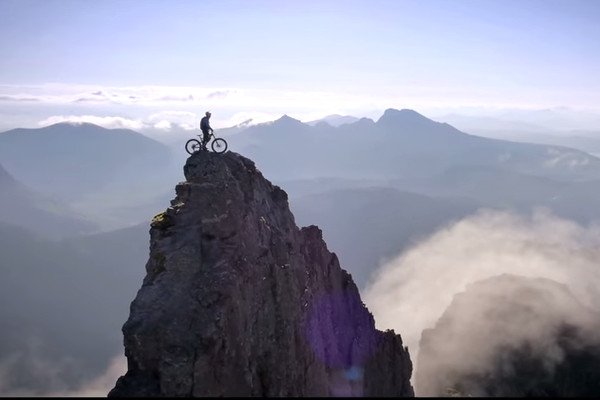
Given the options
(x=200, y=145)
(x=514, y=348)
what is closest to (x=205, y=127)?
(x=200, y=145)

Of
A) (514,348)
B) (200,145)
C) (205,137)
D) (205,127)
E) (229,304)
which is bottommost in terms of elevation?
(514,348)

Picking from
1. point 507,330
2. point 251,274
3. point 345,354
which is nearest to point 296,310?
point 251,274

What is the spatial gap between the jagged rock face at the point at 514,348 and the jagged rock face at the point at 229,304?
56.0 meters

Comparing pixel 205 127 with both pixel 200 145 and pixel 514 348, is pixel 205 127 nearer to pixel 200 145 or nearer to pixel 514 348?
pixel 200 145

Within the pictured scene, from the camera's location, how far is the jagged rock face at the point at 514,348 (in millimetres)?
89750

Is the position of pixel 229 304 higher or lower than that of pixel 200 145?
lower

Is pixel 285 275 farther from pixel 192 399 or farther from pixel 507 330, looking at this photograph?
pixel 507 330

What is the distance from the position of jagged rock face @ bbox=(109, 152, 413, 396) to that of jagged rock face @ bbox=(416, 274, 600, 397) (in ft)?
184

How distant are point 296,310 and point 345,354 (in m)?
14.0

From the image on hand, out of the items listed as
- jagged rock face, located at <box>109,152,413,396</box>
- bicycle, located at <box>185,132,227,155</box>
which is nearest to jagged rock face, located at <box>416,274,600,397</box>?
jagged rock face, located at <box>109,152,413,396</box>

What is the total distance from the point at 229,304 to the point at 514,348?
94729 mm

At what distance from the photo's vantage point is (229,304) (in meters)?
28.9

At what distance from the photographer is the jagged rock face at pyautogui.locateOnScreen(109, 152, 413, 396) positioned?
27188mm

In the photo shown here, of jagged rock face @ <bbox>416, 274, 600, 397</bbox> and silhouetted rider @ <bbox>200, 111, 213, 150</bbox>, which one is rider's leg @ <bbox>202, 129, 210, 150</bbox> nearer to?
silhouetted rider @ <bbox>200, 111, 213, 150</bbox>
